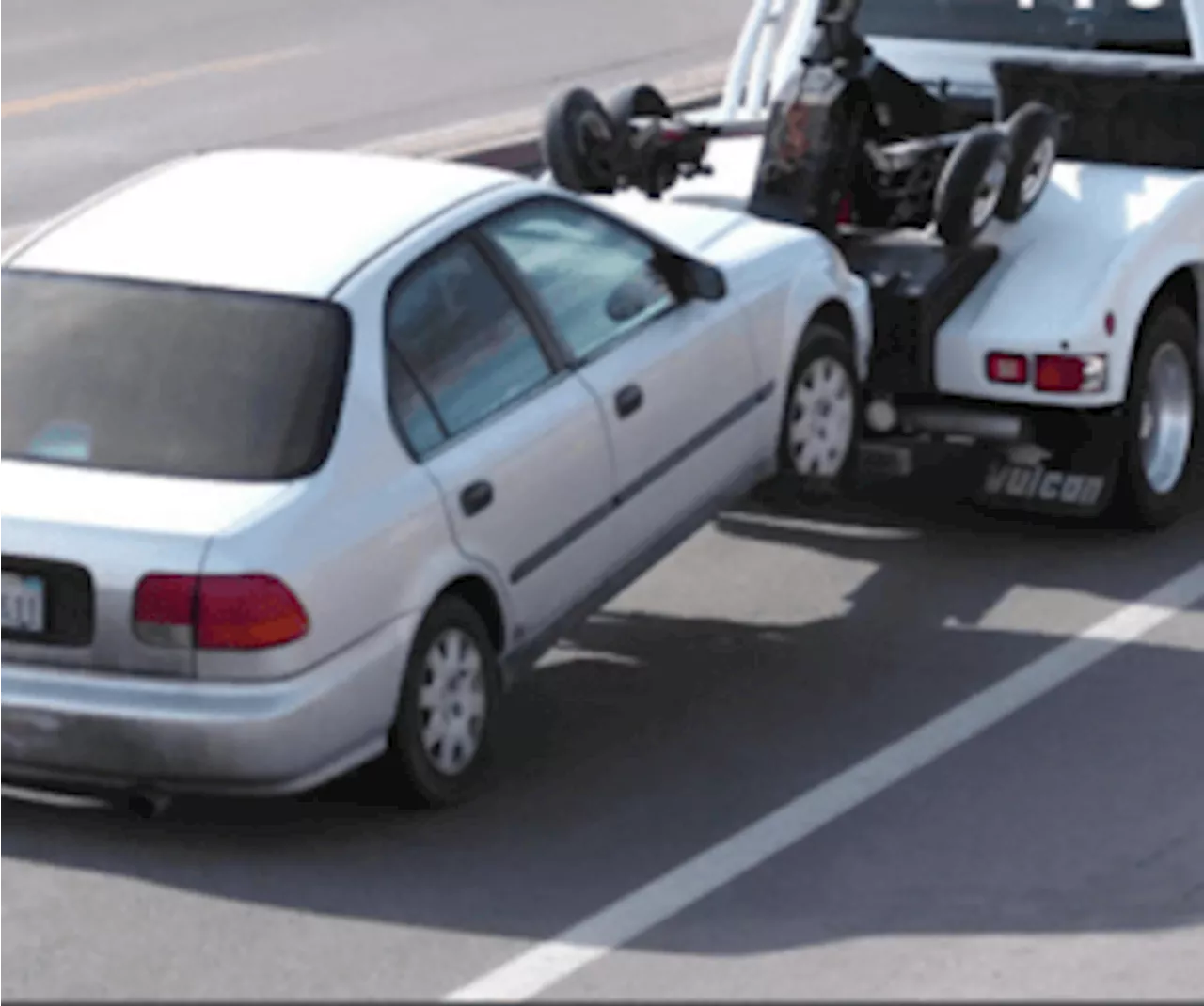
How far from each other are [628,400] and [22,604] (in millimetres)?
2046

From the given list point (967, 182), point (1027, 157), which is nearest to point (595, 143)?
point (967, 182)

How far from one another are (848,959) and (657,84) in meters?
13.4

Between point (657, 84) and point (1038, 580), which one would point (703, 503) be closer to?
point (1038, 580)

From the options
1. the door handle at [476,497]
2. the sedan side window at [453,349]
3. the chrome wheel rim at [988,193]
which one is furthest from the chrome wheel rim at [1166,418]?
the door handle at [476,497]

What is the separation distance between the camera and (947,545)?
37.0 ft

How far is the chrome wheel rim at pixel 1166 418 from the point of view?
11.4 m

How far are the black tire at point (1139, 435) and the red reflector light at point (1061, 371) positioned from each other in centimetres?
33

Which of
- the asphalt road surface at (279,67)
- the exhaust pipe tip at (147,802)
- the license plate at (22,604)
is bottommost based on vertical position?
the asphalt road surface at (279,67)

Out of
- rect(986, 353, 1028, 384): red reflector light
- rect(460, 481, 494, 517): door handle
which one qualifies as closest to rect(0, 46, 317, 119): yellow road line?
rect(986, 353, 1028, 384): red reflector light

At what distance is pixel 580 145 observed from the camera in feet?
38.0

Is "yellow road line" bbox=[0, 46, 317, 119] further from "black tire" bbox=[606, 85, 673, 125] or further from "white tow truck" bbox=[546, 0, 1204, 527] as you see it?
"white tow truck" bbox=[546, 0, 1204, 527]

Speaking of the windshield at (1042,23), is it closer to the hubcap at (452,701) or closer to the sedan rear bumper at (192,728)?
the hubcap at (452,701)

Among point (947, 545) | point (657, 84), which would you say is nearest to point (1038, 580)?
point (947, 545)

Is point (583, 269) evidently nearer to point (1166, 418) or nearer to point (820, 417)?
point (820, 417)
